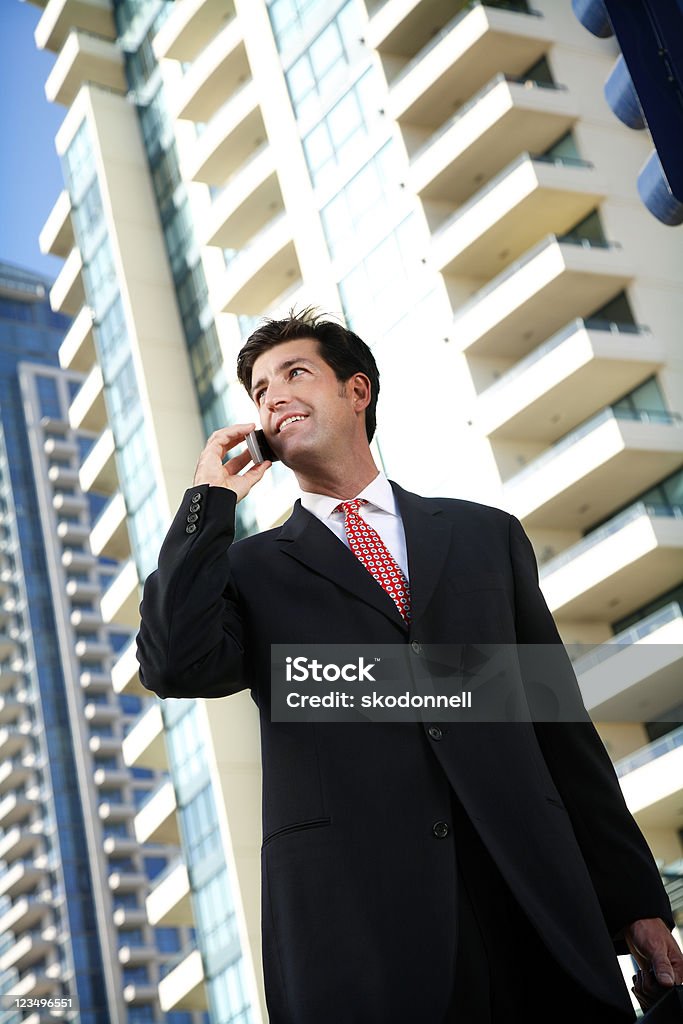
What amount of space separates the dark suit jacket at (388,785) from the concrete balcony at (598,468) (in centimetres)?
2138

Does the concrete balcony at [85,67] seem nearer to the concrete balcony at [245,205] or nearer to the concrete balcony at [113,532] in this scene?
the concrete balcony at [245,205]

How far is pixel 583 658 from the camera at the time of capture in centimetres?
2405

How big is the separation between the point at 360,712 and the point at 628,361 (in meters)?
23.3

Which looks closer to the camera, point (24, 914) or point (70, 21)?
point (70, 21)

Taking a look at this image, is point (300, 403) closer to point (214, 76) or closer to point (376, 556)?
point (376, 556)

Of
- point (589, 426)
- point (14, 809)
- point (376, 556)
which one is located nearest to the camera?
point (376, 556)

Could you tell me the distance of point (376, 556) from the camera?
3.23m

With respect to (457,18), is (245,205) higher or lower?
higher

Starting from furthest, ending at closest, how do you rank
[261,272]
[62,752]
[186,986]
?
1. [62,752]
2. [186,986]
3. [261,272]

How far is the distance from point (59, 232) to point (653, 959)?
41.5 m

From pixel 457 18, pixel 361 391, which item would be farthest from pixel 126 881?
pixel 361 391

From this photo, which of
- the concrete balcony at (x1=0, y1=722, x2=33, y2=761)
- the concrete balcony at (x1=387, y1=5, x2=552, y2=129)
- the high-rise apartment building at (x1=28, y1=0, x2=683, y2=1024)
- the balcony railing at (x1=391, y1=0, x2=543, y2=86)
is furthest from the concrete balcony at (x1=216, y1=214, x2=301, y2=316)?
the concrete balcony at (x1=0, y1=722, x2=33, y2=761)

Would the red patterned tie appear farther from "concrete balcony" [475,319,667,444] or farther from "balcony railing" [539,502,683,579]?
"concrete balcony" [475,319,667,444]

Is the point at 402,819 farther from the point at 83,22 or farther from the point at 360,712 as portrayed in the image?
the point at 83,22
